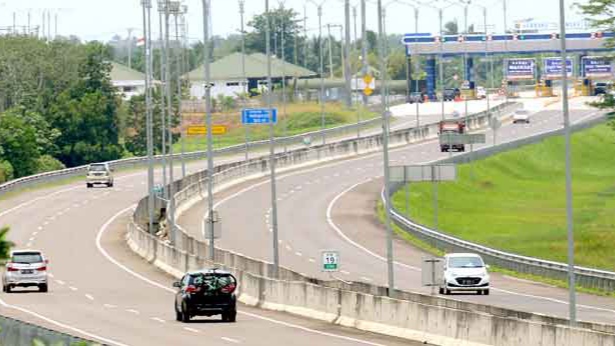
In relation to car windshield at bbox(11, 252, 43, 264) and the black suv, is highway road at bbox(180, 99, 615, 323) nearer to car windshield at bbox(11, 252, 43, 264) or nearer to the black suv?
the black suv

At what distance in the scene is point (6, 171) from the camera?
405ft

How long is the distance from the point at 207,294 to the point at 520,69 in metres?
154

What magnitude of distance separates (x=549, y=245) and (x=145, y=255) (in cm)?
1882

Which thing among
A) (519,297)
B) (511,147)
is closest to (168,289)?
(519,297)

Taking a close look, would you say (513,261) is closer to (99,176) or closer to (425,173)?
(425,173)

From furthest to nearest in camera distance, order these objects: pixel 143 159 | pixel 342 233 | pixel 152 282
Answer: pixel 143 159, pixel 342 233, pixel 152 282

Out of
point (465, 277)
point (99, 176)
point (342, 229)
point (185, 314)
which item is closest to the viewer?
point (185, 314)

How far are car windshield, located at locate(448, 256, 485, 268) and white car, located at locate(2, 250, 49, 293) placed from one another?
13.1 m

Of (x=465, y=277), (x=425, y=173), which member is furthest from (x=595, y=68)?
(x=465, y=277)

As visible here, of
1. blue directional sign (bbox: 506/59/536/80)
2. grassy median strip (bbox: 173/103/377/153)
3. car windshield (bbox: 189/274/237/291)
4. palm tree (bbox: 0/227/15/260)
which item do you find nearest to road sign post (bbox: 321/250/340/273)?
car windshield (bbox: 189/274/237/291)

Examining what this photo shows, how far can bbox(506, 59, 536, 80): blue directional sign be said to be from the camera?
634ft

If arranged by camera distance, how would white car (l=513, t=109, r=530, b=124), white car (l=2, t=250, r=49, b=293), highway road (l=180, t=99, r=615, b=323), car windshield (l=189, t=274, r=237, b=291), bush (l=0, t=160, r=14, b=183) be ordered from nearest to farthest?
car windshield (l=189, t=274, r=237, b=291), highway road (l=180, t=99, r=615, b=323), white car (l=2, t=250, r=49, b=293), bush (l=0, t=160, r=14, b=183), white car (l=513, t=109, r=530, b=124)

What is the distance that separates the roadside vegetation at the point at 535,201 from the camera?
78.8 m

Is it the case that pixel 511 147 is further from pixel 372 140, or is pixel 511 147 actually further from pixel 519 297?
pixel 519 297
